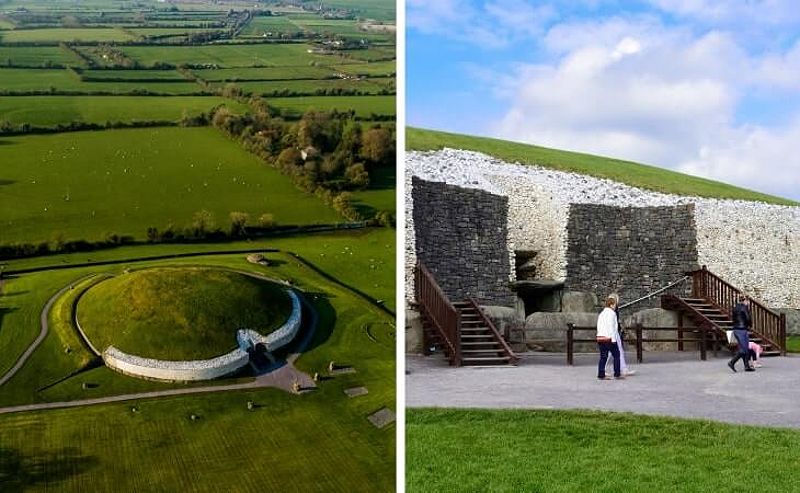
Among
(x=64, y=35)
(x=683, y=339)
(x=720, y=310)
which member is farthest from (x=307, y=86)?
(x=720, y=310)

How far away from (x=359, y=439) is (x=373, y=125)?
355cm

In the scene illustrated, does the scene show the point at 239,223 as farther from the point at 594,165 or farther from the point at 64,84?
the point at 594,165

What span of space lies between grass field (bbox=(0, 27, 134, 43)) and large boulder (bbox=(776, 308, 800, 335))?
9.67 meters

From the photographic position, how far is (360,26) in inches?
425

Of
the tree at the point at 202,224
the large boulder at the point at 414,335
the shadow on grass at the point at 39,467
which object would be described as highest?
the tree at the point at 202,224

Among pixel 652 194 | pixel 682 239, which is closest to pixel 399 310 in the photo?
pixel 682 239

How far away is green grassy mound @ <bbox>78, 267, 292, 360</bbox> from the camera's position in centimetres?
1091

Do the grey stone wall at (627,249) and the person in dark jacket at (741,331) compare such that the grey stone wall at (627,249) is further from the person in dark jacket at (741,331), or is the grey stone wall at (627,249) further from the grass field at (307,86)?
the grass field at (307,86)

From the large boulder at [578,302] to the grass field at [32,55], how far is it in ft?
24.2

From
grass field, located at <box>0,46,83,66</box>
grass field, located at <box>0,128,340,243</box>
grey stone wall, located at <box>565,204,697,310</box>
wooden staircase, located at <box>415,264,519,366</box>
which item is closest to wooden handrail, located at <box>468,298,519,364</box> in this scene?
wooden staircase, located at <box>415,264,519,366</box>

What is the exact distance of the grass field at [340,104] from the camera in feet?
39.3

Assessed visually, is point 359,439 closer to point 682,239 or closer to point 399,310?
point 399,310

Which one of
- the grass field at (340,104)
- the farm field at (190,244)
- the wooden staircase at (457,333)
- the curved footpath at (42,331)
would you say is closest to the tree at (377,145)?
the farm field at (190,244)

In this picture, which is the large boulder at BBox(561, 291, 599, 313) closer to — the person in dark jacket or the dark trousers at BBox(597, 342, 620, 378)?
the person in dark jacket
